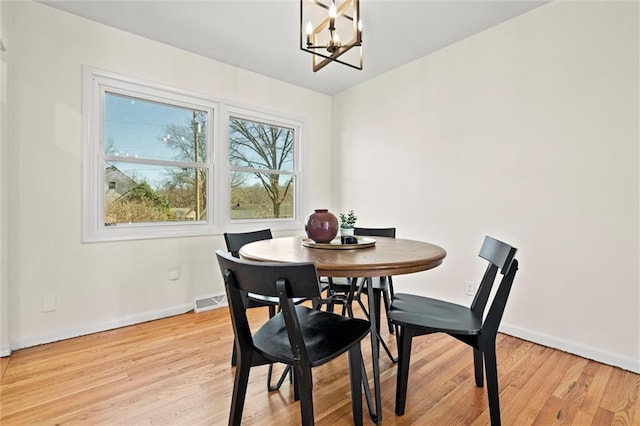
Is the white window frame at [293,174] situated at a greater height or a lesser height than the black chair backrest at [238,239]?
greater

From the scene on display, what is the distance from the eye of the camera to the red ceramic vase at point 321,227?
71.4 inches

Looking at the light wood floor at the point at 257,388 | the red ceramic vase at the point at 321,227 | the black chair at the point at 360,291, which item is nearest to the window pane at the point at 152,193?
the light wood floor at the point at 257,388

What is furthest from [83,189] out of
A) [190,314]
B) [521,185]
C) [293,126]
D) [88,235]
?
[521,185]

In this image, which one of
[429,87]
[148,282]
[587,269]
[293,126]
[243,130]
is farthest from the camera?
[293,126]

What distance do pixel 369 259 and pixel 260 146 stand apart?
266cm

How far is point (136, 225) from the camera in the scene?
2832 millimetres

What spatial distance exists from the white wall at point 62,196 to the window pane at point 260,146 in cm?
74

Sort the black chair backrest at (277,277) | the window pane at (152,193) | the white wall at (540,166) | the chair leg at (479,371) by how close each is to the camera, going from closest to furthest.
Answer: the black chair backrest at (277,277)
the chair leg at (479,371)
the white wall at (540,166)
the window pane at (152,193)

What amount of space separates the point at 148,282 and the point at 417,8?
312 cm

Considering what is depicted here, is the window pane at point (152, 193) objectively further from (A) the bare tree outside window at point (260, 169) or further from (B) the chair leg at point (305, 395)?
(B) the chair leg at point (305, 395)

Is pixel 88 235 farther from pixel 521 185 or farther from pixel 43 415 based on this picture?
pixel 521 185

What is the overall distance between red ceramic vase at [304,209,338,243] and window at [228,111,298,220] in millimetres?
1823

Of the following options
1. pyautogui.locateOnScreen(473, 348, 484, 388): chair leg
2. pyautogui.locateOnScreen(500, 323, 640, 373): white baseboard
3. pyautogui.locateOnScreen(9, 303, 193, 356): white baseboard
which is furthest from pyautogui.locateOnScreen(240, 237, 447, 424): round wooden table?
pyautogui.locateOnScreen(9, 303, 193, 356): white baseboard

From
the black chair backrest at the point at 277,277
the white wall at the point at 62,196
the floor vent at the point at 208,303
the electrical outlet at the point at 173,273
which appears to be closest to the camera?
the black chair backrest at the point at 277,277
